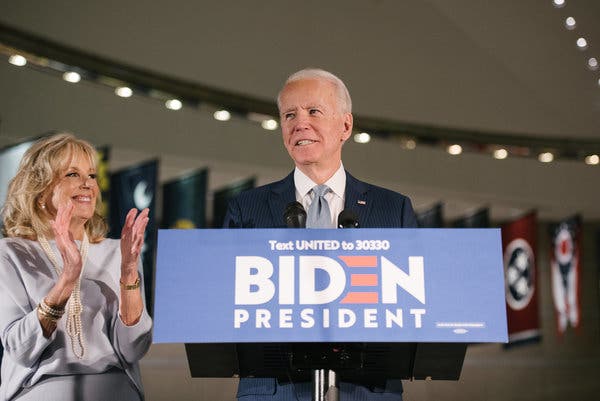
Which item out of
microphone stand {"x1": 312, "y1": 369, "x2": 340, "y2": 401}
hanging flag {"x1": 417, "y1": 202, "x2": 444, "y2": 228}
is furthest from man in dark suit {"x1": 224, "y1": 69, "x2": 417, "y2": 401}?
hanging flag {"x1": 417, "y1": 202, "x2": 444, "y2": 228}

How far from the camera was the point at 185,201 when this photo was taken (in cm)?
808

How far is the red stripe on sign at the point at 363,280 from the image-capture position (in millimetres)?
1815

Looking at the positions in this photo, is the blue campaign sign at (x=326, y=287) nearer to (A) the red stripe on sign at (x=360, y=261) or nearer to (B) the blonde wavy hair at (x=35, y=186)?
(A) the red stripe on sign at (x=360, y=261)

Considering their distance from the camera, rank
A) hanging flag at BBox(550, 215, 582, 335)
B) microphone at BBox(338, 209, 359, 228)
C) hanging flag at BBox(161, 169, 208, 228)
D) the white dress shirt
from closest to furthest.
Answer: microphone at BBox(338, 209, 359, 228)
the white dress shirt
hanging flag at BBox(161, 169, 208, 228)
hanging flag at BBox(550, 215, 582, 335)

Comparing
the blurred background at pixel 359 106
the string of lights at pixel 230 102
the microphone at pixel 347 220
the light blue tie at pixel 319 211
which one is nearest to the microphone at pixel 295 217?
the microphone at pixel 347 220

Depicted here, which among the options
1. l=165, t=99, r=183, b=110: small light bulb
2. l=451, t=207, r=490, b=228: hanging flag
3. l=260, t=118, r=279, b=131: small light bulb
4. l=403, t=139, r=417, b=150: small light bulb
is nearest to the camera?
l=165, t=99, r=183, b=110: small light bulb

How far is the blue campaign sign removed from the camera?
1.78m

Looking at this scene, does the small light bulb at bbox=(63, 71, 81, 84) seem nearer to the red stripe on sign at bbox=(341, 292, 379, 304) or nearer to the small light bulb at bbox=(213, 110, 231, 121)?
the small light bulb at bbox=(213, 110, 231, 121)

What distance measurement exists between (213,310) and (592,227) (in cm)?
1077

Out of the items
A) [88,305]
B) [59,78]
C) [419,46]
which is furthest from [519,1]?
[88,305]

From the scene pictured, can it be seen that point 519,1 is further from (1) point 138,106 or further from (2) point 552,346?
(2) point 552,346

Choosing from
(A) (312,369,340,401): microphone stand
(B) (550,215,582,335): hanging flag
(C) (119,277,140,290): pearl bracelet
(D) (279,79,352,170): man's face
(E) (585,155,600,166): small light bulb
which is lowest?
(A) (312,369,340,401): microphone stand

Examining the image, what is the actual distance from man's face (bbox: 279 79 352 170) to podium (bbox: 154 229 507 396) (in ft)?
1.57

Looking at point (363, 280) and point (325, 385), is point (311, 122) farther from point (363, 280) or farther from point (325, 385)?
point (325, 385)
